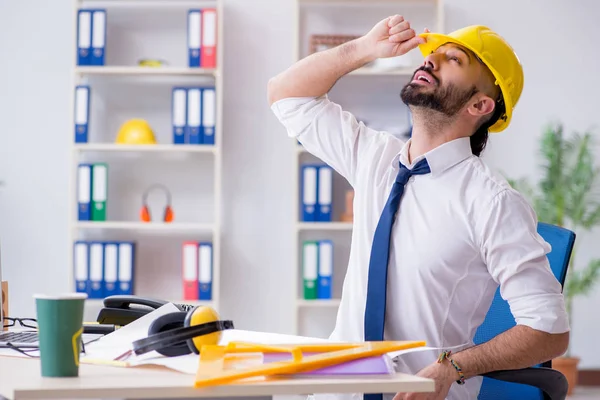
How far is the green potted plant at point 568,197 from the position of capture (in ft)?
13.6

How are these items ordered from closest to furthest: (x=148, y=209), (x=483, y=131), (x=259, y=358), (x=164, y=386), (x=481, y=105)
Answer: (x=164, y=386) → (x=259, y=358) → (x=481, y=105) → (x=483, y=131) → (x=148, y=209)

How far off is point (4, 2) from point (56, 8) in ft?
0.98

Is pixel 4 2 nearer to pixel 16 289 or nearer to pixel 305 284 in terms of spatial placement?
pixel 16 289

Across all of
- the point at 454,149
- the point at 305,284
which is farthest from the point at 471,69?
the point at 305,284

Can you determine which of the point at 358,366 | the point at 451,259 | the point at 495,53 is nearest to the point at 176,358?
the point at 358,366

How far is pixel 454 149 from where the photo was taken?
1779mm

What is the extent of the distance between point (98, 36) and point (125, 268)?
1.26 meters

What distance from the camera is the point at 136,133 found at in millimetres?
4086

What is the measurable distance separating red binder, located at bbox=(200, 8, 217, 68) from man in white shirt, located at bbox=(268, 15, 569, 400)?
2.08 metres

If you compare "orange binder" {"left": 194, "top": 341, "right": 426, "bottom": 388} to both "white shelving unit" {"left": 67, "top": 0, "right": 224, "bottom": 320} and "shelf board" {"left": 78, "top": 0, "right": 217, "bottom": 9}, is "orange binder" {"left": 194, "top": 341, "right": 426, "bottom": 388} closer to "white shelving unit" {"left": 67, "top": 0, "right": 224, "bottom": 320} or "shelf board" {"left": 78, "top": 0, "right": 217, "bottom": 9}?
"white shelving unit" {"left": 67, "top": 0, "right": 224, "bottom": 320}

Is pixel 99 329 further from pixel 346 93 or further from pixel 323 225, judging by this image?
pixel 346 93

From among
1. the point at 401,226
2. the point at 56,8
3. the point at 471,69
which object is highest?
the point at 56,8

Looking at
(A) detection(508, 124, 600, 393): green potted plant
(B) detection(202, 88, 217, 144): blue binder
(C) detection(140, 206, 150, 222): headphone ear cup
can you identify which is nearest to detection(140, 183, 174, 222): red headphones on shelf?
(C) detection(140, 206, 150, 222): headphone ear cup

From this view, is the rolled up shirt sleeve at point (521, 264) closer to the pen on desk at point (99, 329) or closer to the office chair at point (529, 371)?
the office chair at point (529, 371)
